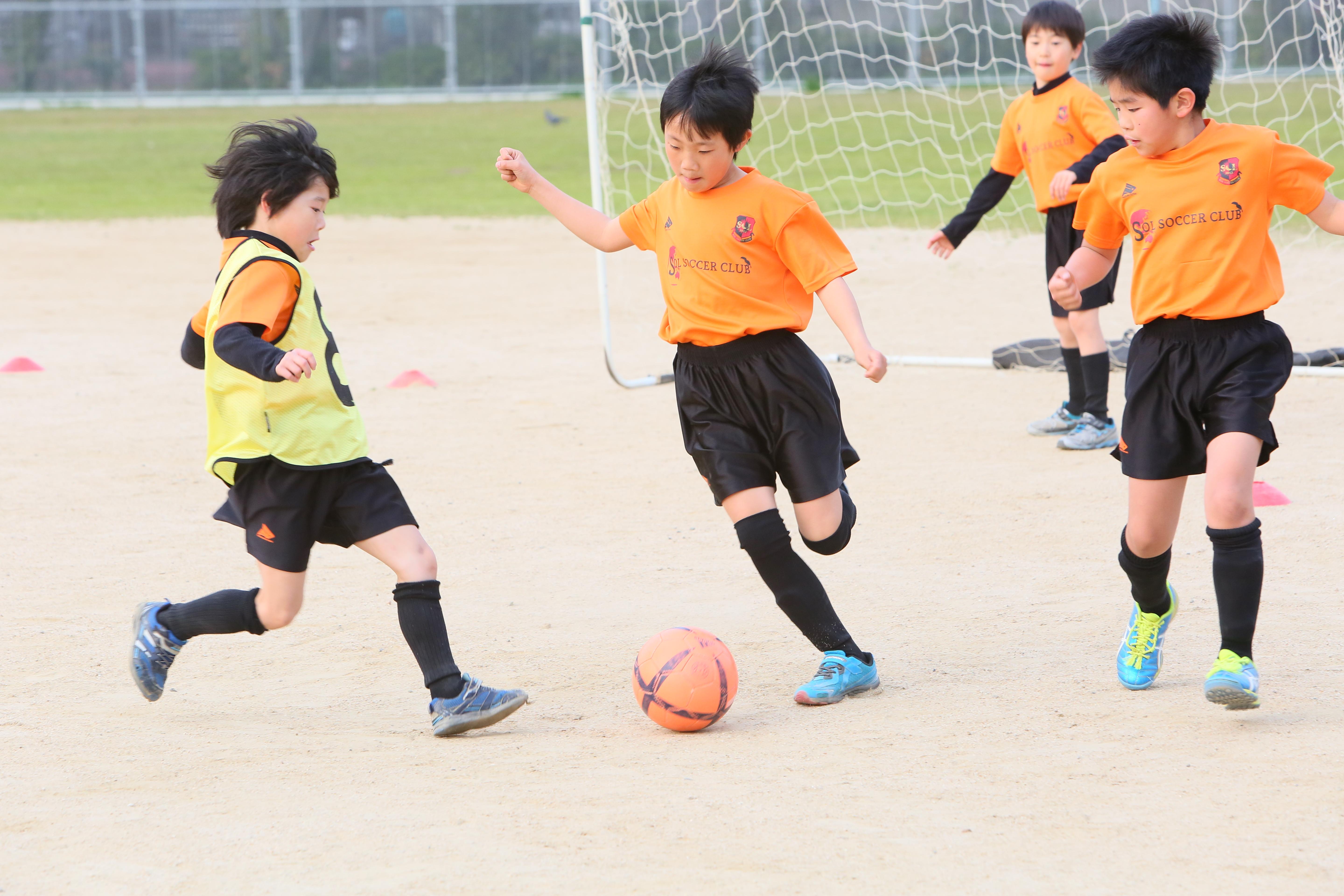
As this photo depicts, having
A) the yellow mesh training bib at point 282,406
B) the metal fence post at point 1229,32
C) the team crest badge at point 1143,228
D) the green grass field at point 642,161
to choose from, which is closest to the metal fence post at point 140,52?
the green grass field at point 642,161

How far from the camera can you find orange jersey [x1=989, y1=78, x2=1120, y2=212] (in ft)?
21.1

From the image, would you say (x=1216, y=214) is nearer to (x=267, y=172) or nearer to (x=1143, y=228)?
(x=1143, y=228)

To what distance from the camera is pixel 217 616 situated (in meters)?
3.69

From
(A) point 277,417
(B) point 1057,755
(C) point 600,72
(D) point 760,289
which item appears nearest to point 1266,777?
(B) point 1057,755

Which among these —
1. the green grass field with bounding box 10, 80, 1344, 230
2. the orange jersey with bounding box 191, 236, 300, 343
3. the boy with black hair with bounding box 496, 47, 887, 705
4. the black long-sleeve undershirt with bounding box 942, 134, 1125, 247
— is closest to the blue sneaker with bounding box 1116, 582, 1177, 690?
the boy with black hair with bounding box 496, 47, 887, 705

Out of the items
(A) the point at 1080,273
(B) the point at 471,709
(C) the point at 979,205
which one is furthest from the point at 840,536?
(C) the point at 979,205

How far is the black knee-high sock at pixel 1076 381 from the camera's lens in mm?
6797

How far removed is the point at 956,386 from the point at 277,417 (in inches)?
216

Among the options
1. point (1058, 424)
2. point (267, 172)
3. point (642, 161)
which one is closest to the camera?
point (267, 172)

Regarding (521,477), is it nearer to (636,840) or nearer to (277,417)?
(277,417)

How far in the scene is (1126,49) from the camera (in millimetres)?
3436

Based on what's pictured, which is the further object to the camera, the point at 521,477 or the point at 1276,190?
the point at 521,477

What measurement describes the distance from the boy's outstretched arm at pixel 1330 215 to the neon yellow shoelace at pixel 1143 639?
3.30 feet

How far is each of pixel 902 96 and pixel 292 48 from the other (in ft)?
94.0
